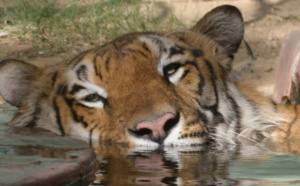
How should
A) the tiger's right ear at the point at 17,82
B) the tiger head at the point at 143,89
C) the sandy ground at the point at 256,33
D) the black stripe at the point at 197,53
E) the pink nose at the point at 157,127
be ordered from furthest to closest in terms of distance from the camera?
the sandy ground at the point at 256,33, the tiger's right ear at the point at 17,82, the black stripe at the point at 197,53, the tiger head at the point at 143,89, the pink nose at the point at 157,127

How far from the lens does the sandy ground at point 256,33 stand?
741 centimetres

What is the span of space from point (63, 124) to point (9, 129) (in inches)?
11.9

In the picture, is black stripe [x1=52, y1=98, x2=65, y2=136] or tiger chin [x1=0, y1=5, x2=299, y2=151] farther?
black stripe [x1=52, y1=98, x2=65, y2=136]

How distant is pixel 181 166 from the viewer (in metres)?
2.79

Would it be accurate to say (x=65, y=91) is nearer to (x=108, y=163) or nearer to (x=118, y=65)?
(x=118, y=65)

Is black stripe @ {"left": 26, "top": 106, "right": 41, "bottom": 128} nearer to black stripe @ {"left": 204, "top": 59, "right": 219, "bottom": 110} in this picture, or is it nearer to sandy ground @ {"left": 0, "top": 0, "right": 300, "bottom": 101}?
black stripe @ {"left": 204, "top": 59, "right": 219, "bottom": 110}

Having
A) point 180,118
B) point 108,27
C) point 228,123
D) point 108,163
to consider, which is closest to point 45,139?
point 108,163

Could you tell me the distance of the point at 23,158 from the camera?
101 inches

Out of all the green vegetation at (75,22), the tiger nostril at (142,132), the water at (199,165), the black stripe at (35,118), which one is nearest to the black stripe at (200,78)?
the water at (199,165)

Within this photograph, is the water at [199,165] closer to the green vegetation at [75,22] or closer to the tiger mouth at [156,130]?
the tiger mouth at [156,130]

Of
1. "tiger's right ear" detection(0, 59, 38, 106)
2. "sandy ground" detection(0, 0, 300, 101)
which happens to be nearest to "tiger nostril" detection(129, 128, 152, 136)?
"tiger's right ear" detection(0, 59, 38, 106)

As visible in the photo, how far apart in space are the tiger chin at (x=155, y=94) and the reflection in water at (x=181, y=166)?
9 centimetres

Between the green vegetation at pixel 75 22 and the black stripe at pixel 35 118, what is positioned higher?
the green vegetation at pixel 75 22

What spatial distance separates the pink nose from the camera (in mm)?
3078
